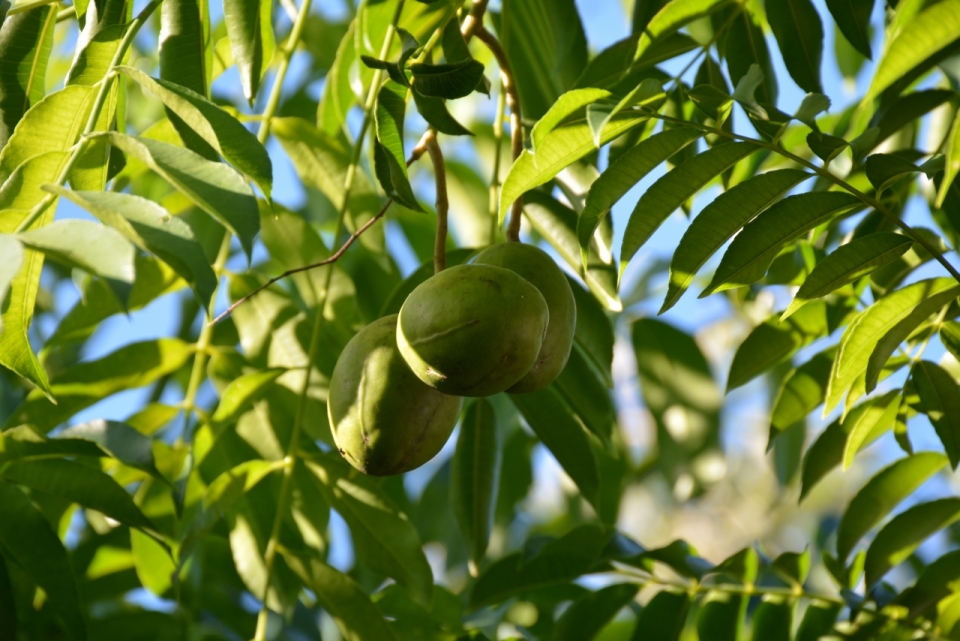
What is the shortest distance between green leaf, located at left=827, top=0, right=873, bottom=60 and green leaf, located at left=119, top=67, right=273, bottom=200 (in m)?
0.81

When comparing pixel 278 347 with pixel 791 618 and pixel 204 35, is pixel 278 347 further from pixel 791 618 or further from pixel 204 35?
pixel 791 618

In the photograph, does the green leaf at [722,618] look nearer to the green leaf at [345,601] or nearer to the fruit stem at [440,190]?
the green leaf at [345,601]

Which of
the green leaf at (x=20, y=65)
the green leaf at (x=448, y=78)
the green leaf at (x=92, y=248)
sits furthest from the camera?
the green leaf at (x=20, y=65)

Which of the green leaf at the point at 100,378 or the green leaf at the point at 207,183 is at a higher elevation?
the green leaf at the point at 207,183

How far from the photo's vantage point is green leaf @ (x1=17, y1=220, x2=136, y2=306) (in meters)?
0.74

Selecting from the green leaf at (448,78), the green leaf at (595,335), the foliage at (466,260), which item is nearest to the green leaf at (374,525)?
the foliage at (466,260)

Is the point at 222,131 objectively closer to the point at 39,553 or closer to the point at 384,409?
the point at 384,409

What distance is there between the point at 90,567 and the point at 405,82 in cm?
124

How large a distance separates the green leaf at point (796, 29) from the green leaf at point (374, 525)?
0.86 m

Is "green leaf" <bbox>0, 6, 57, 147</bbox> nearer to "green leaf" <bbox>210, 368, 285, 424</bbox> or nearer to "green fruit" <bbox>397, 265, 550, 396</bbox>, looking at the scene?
"green leaf" <bbox>210, 368, 285, 424</bbox>

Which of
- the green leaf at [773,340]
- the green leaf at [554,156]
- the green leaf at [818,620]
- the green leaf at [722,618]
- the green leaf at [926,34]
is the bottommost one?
the green leaf at [818,620]

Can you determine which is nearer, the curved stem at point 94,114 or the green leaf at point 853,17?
the curved stem at point 94,114

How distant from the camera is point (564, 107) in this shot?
98 centimetres

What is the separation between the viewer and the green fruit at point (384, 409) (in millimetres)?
1065
